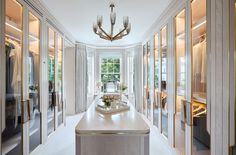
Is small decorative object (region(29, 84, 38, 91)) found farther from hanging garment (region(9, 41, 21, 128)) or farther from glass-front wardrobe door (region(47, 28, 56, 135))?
glass-front wardrobe door (region(47, 28, 56, 135))

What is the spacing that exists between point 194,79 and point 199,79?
114 millimetres

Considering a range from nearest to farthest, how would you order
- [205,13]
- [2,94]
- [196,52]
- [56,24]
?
[2,94] < [205,13] < [196,52] < [56,24]

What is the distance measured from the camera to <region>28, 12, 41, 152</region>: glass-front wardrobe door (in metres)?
2.81

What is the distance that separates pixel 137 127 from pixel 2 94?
1510mm

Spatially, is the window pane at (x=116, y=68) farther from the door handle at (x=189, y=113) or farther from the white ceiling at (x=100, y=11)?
the door handle at (x=189, y=113)

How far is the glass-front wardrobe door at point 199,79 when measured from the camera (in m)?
2.13

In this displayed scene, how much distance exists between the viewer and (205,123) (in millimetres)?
2084

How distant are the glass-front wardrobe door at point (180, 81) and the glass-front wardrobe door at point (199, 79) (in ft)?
0.91

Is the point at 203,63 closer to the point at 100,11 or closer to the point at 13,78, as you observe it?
the point at 100,11

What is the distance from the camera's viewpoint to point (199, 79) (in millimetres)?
2252

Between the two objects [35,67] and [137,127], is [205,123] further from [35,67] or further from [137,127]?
[35,67]

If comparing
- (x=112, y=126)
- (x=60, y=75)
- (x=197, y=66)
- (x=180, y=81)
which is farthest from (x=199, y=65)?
(x=60, y=75)

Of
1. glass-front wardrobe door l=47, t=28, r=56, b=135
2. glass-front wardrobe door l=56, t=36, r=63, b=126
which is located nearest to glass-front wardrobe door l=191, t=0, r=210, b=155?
glass-front wardrobe door l=47, t=28, r=56, b=135

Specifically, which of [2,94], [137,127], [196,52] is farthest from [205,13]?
[2,94]
